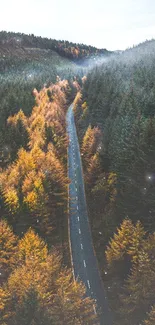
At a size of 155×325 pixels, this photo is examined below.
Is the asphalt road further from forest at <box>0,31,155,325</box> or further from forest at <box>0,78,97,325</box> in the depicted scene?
forest at <box>0,78,97,325</box>

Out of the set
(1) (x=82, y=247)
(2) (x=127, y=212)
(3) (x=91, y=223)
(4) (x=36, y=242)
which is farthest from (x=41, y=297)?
(3) (x=91, y=223)

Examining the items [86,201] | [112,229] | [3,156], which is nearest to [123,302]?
[112,229]

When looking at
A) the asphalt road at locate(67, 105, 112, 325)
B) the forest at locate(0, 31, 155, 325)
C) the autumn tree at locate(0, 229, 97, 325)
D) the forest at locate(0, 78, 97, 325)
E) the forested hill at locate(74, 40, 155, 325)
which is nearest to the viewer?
the autumn tree at locate(0, 229, 97, 325)

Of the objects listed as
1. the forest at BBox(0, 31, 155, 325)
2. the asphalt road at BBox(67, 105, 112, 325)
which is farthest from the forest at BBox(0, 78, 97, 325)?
the asphalt road at BBox(67, 105, 112, 325)

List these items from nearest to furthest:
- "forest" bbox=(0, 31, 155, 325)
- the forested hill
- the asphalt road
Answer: "forest" bbox=(0, 31, 155, 325)
the forested hill
the asphalt road

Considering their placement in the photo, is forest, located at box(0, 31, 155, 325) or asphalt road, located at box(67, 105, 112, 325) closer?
forest, located at box(0, 31, 155, 325)

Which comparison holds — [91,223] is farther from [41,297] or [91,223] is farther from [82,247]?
[41,297]

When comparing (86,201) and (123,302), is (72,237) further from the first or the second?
(123,302)

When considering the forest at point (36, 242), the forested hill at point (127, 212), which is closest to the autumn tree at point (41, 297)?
the forest at point (36, 242)
